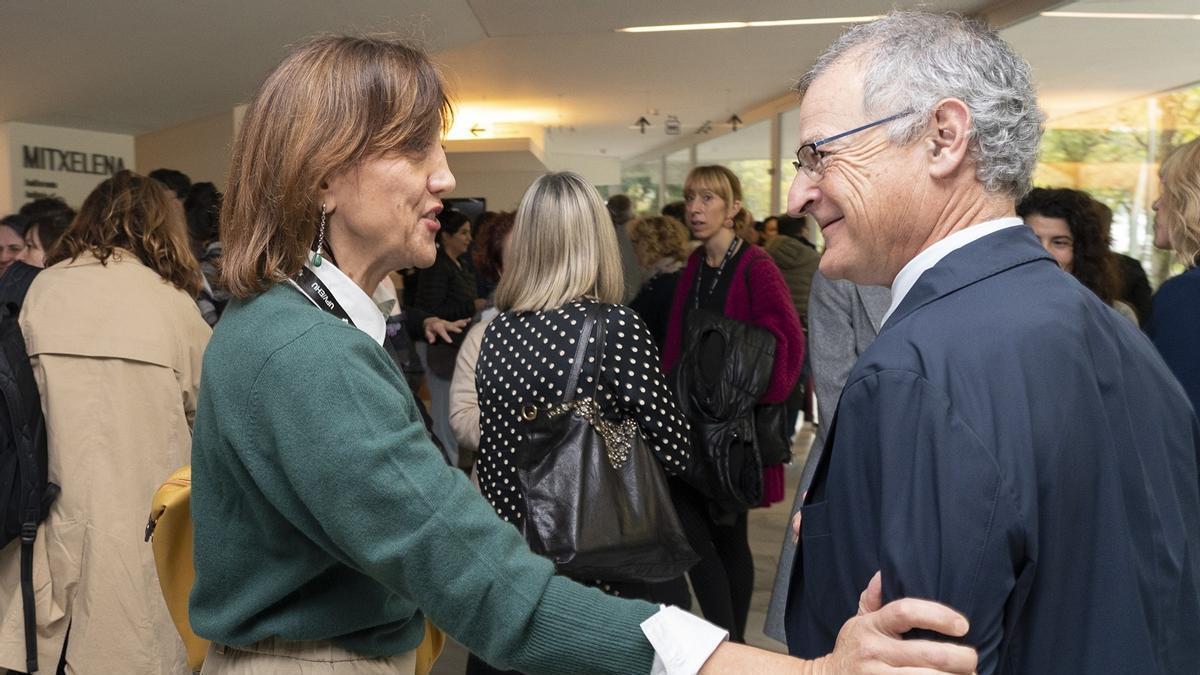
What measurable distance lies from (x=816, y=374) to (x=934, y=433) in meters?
2.29

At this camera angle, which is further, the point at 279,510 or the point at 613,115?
the point at 613,115

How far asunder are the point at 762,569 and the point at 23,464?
3.78 m

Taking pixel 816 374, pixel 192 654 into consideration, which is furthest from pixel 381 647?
pixel 816 374

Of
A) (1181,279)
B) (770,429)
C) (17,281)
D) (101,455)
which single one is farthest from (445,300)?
(1181,279)

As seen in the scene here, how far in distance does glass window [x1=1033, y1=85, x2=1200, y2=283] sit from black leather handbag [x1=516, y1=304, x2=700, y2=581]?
5.07 metres

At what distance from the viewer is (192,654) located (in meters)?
1.68

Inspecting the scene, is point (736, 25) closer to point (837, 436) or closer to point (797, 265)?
point (797, 265)

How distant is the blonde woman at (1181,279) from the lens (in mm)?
2686

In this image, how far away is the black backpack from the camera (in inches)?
117

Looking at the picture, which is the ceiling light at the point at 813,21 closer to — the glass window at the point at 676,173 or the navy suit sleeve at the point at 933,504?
the navy suit sleeve at the point at 933,504

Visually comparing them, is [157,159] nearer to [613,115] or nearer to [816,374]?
[613,115]

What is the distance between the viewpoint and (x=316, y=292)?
4.61 feet

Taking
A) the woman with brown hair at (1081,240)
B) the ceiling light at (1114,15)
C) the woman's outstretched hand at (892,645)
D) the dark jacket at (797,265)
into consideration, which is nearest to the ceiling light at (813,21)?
the ceiling light at (1114,15)

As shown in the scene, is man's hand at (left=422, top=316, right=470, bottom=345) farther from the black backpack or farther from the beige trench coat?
the black backpack
